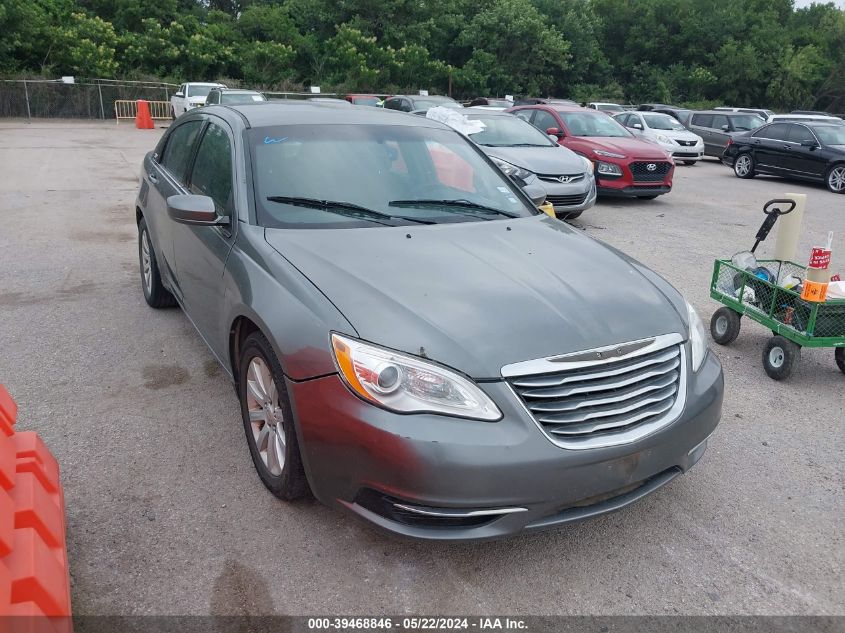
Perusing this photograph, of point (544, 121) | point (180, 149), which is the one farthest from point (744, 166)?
point (180, 149)

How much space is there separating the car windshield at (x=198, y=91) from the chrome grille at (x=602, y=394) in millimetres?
27189

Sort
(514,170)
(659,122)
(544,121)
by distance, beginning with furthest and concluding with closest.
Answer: (659,122)
(544,121)
(514,170)

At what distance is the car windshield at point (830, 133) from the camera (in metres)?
15.6

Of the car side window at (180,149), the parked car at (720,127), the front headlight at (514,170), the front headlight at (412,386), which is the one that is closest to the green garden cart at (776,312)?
the front headlight at (412,386)

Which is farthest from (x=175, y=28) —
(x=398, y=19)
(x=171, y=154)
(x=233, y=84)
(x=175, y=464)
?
(x=175, y=464)

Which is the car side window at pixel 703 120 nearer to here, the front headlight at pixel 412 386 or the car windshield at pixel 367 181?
the car windshield at pixel 367 181

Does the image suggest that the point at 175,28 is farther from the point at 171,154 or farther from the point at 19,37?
the point at 171,154

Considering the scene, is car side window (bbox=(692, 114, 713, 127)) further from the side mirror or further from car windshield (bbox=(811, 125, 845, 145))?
the side mirror

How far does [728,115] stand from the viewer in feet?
71.6

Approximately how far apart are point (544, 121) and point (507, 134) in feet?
9.27

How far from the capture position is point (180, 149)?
4.93m

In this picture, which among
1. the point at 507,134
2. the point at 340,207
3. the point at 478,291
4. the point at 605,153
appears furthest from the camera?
the point at 605,153

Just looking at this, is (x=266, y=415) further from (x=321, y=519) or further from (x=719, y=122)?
(x=719, y=122)

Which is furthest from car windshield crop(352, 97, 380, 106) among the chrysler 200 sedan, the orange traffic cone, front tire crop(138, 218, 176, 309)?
the chrysler 200 sedan
